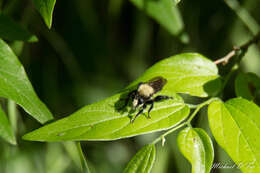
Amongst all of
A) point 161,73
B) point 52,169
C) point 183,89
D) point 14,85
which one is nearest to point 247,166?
point 183,89

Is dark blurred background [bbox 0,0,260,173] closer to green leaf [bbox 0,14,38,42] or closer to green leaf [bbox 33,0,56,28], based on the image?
green leaf [bbox 0,14,38,42]

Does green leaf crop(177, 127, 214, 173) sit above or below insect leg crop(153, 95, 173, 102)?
below

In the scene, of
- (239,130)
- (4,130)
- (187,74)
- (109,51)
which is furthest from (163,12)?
(109,51)

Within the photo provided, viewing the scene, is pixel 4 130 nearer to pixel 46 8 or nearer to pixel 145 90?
pixel 46 8

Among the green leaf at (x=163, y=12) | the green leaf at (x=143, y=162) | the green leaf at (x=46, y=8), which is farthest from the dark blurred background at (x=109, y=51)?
the green leaf at (x=46, y=8)

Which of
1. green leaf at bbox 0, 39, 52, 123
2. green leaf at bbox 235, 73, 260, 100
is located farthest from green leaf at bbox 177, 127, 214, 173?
green leaf at bbox 0, 39, 52, 123

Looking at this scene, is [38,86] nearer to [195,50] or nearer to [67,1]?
[67,1]
